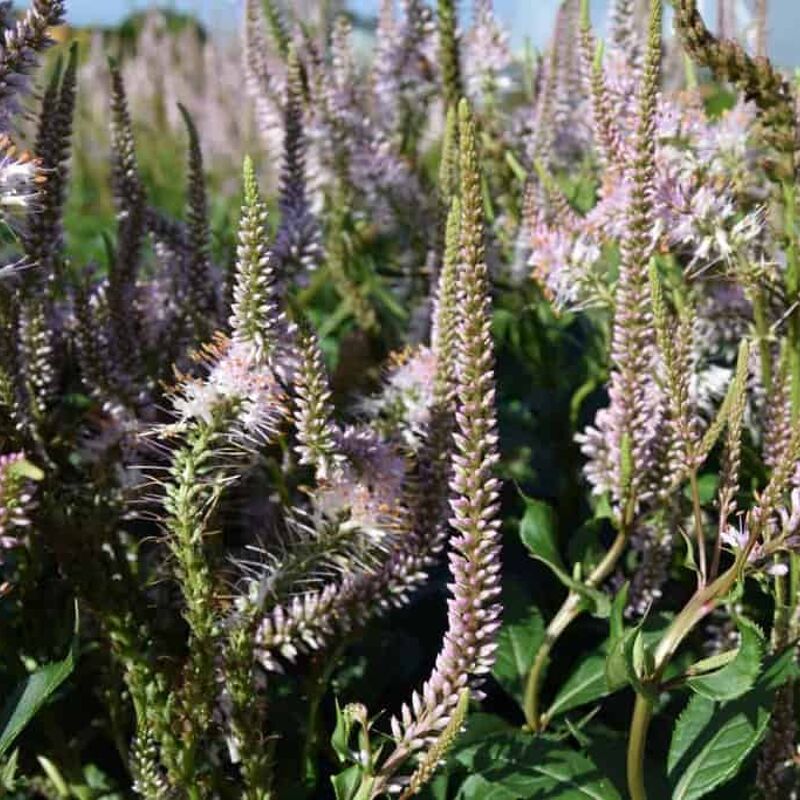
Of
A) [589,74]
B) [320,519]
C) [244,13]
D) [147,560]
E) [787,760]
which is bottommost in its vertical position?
[787,760]

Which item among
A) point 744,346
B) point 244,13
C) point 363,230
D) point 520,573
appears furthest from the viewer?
point 363,230

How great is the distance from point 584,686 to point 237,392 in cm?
53

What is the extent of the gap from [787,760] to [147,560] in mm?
719

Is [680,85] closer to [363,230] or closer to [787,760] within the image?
[363,230]

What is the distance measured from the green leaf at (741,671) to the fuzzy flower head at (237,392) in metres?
0.40

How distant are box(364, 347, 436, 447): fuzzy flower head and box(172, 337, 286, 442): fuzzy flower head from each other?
0.25 metres

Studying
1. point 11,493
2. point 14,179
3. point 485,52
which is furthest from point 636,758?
point 485,52

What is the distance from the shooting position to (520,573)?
156cm

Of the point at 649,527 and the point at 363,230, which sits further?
the point at 363,230

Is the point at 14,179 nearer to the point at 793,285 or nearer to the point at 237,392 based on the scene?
the point at 237,392

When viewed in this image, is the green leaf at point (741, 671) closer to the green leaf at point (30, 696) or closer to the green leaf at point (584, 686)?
the green leaf at point (584, 686)

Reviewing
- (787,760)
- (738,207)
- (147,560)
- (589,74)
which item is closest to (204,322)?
(147,560)

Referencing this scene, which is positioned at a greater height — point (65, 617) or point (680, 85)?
point (680, 85)

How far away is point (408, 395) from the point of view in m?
1.26
